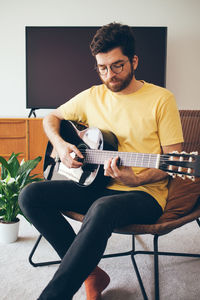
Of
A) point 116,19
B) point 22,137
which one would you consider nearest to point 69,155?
point 22,137

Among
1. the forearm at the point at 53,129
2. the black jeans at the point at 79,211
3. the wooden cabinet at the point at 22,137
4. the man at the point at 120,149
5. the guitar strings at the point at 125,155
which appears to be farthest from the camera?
the wooden cabinet at the point at 22,137

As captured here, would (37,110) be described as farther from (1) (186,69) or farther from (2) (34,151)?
(1) (186,69)

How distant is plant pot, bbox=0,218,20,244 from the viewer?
5.65 ft

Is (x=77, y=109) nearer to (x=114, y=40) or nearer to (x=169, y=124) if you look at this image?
(x=114, y=40)

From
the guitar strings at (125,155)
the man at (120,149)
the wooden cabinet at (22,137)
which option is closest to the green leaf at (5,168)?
the man at (120,149)

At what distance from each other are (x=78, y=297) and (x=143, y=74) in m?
2.21

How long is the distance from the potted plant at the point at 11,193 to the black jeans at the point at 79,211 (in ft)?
1.70

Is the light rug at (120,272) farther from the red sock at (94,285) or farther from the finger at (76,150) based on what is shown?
the finger at (76,150)

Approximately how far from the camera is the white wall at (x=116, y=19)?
301cm

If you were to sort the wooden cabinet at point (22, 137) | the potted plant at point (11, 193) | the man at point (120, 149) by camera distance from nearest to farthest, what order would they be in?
the man at point (120, 149)
the potted plant at point (11, 193)
the wooden cabinet at point (22, 137)

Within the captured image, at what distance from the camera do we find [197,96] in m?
3.10

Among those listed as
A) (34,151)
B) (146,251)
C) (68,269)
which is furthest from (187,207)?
(34,151)

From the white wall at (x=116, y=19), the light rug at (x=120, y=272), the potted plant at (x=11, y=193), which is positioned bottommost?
the light rug at (x=120, y=272)

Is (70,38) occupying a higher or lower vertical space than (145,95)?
higher
